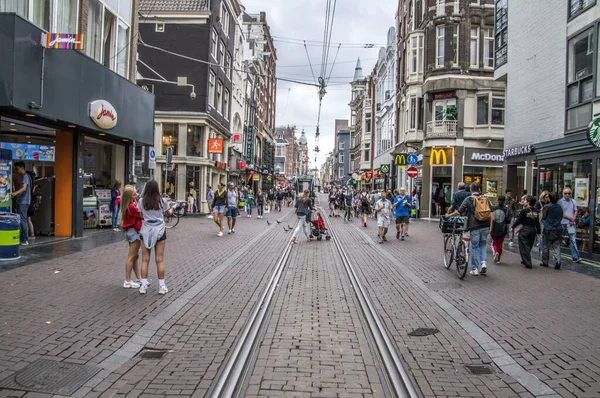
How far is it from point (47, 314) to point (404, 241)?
12510 mm

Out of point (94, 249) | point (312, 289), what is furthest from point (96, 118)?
point (312, 289)

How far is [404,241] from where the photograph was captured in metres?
16.7

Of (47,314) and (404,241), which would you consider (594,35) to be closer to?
(404,241)

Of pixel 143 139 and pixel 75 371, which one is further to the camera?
pixel 143 139

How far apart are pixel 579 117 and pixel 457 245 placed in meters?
7.04

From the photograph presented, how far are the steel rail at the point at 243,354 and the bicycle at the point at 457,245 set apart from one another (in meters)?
3.91

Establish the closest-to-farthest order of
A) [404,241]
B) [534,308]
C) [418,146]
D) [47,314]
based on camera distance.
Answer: [47,314]
[534,308]
[404,241]
[418,146]

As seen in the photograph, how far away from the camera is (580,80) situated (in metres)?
14.1

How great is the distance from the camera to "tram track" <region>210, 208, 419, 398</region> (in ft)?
13.7

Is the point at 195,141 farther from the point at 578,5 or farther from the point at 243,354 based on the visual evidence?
the point at 243,354

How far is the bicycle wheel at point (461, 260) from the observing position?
372 inches

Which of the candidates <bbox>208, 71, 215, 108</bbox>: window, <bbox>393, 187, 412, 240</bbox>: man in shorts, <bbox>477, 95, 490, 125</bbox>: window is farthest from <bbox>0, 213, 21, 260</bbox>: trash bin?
<bbox>477, 95, 490, 125</bbox>: window

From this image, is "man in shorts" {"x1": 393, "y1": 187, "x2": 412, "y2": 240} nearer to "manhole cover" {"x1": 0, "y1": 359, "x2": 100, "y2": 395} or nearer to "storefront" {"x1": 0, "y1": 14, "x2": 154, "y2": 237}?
"storefront" {"x1": 0, "y1": 14, "x2": 154, "y2": 237}

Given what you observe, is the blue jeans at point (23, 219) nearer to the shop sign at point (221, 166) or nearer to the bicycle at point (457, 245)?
the bicycle at point (457, 245)
